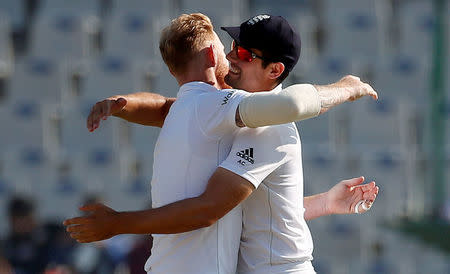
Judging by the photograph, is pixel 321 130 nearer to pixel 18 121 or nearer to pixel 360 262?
pixel 360 262

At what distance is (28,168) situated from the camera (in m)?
8.76

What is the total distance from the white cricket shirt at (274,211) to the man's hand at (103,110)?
47 cm

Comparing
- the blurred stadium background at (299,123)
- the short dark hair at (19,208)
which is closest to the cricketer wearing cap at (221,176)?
the blurred stadium background at (299,123)

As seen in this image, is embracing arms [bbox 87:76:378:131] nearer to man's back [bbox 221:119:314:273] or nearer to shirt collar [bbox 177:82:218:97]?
man's back [bbox 221:119:314:273]

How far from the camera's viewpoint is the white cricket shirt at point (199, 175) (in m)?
2.82

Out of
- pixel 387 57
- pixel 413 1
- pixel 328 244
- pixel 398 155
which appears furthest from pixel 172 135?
pixel 413 1

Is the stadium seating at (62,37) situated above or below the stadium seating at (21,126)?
above

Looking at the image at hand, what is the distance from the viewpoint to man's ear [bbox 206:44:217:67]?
298cm

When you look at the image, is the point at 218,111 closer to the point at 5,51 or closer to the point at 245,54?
the point at 245,54

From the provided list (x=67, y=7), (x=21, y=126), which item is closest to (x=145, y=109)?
(x=21, y=126)

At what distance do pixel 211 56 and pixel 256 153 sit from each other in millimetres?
415

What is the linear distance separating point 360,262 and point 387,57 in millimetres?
2340

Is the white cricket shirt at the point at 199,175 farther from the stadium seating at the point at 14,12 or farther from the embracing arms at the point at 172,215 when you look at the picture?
the stadium seating at the point at 14,12

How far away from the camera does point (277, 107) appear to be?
105 inches
